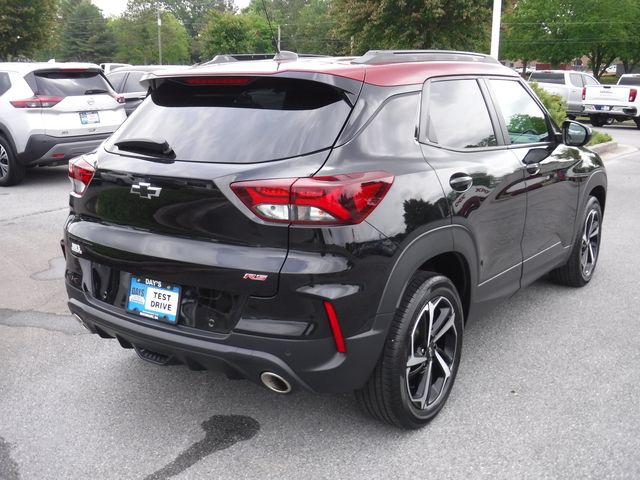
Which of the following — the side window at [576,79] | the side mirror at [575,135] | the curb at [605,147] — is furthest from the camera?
the side window at [576,79]

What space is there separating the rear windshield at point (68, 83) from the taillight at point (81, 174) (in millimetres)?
6719

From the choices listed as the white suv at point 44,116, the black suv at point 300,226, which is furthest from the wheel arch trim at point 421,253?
the white suv at point 44,116

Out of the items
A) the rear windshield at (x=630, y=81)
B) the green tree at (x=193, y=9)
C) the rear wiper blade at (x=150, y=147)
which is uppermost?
the green tree at (x=193, y=9)

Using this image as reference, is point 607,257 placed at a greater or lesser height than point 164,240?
lesser

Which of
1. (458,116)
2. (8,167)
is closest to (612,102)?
(8,167)

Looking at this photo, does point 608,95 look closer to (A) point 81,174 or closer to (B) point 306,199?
(A) point 81,174

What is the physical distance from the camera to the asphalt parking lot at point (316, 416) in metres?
2.83

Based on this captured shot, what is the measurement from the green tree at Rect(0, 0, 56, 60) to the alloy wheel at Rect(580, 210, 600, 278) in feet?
90.2

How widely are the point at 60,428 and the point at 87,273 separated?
2.45 feet

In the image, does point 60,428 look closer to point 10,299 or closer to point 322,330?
point 322,330

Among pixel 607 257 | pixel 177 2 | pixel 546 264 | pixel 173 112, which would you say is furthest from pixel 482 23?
pixel 177 2

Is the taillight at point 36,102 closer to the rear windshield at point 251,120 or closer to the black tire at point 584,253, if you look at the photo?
the rear windshield at point 251,120

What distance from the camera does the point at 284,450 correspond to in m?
2.96

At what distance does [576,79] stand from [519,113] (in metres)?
21.2
